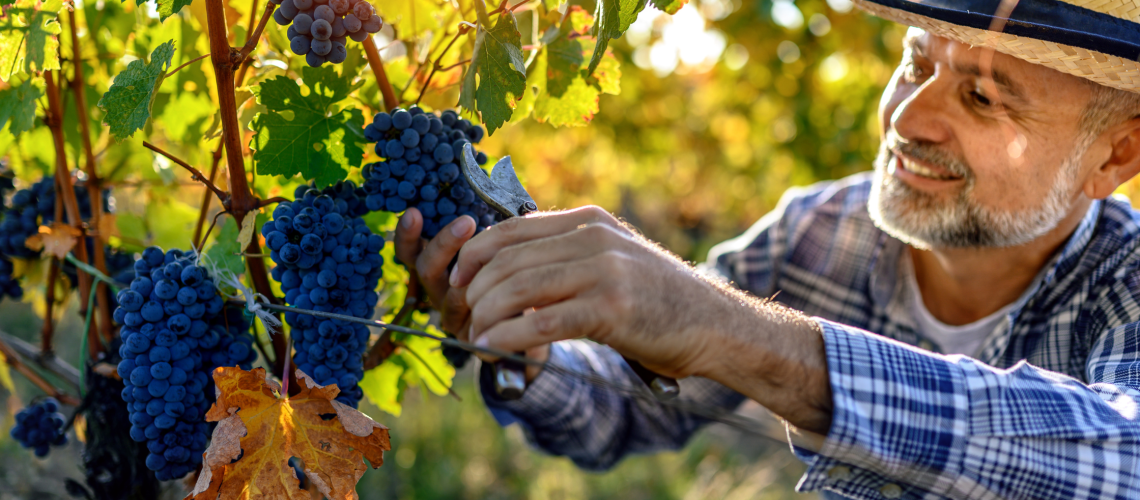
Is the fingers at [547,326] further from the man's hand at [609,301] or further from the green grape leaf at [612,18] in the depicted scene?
the green grape leaf at [612,18]

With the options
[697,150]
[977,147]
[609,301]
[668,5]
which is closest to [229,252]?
[609,301]

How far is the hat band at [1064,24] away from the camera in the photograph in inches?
52.6

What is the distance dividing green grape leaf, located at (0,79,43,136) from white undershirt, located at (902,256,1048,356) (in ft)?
7.23

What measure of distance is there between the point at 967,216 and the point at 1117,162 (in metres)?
0.39

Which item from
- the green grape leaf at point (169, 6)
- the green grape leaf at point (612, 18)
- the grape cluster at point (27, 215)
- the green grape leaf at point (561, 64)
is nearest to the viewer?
the green grape leaf at point (169, 6)

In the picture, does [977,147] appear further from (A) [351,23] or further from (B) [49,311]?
(B) [49,311]

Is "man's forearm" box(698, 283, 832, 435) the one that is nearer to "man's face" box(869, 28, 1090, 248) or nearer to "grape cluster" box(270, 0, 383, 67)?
"grape cluster" box(270, 0, 383, 67)

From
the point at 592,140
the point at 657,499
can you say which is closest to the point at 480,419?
the point at 657,499

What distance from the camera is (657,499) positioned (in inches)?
158

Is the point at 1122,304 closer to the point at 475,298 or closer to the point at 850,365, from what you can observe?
the point at 850,365

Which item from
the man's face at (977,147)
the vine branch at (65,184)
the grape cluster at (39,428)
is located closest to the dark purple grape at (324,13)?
the vine branch at (65,184)

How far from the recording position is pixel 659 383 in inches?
38.8

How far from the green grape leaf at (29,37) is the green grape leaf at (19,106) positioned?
0.06 m

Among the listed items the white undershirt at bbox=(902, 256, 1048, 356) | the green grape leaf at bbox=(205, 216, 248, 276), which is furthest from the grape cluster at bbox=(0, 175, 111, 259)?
the white undershirt at bbox=(902, 256, 1048, 356)
